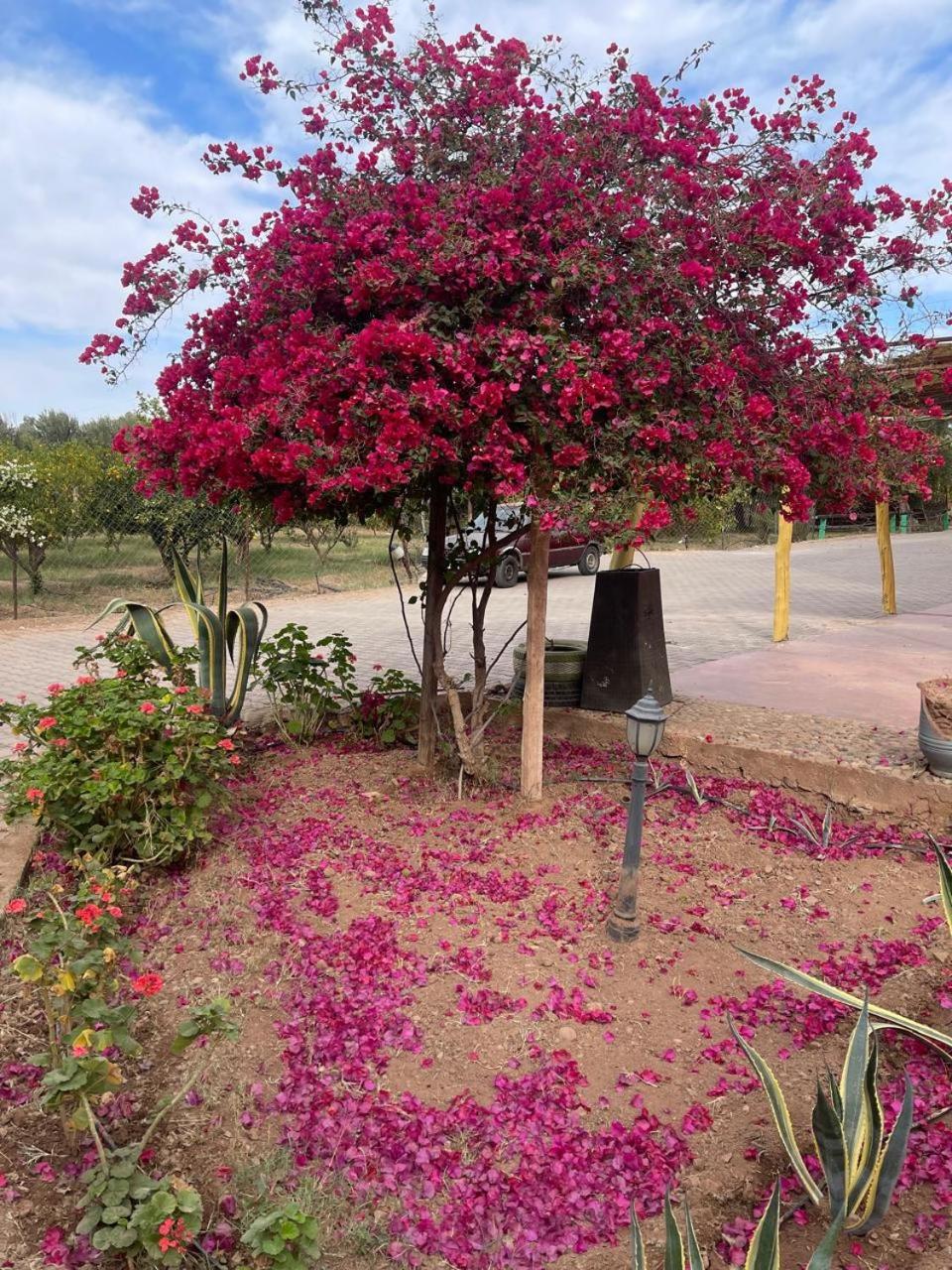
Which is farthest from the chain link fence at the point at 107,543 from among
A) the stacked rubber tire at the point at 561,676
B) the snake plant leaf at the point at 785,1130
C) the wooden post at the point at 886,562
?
the snake plant leaf at the point at 785,1130

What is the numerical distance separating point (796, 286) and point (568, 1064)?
2822 millimetres

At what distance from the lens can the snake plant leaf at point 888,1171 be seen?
1.71 m

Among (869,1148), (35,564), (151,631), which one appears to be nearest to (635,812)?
(869,1148)

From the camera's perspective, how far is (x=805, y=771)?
4266mm

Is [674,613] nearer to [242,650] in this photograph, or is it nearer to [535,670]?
[535,670]

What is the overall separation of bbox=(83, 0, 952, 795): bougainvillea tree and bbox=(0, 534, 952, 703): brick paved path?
394cm

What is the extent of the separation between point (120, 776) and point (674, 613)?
889 centimetres

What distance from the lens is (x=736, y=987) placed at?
2857mm

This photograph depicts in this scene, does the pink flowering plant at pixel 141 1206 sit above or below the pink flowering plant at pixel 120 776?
below

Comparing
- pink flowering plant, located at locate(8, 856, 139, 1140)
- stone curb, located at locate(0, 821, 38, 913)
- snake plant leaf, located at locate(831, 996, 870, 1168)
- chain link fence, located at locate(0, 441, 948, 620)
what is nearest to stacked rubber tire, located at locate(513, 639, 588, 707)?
stone curb, located at locate(0, 821, 38, 913)

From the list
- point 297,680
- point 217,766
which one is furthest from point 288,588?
point 217,766

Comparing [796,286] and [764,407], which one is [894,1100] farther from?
[796,286]

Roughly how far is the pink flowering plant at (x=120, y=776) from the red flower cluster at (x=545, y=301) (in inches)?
37.5

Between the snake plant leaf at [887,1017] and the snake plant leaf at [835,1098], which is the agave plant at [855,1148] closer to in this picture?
the snake plant leaf at [835,1098]
